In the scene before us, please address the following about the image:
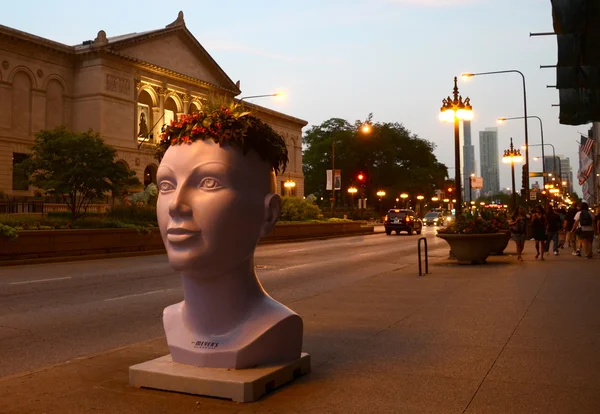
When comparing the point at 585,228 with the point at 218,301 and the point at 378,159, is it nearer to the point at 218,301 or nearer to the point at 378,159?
the point at 218,301

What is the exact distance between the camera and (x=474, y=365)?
239 inches

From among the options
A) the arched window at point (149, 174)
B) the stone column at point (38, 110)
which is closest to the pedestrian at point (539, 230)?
the stone column at point (38, 110)

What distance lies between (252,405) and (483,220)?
15.4 metres

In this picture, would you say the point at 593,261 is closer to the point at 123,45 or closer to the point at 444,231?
the point at 444,231

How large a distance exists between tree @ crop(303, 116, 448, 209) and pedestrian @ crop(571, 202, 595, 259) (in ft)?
229

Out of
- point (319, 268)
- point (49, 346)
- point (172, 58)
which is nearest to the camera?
point (49, 346)

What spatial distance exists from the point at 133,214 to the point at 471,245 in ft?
56.3

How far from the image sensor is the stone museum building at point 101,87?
44.2 metres

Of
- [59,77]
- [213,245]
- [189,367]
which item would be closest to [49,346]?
[189,367]

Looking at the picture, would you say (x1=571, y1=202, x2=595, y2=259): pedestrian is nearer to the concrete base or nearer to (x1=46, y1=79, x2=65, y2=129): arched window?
the concrete base

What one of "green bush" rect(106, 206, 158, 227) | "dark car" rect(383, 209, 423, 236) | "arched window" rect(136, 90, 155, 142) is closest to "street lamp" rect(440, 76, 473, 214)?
"green bush" rect(106, 206, 158, 227)

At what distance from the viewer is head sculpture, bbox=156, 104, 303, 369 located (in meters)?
A: 5.15

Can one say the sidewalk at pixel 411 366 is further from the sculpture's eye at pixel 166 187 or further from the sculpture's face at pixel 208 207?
the sculpture's eye at pixel 166 187

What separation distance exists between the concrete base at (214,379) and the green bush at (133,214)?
2331 cm
